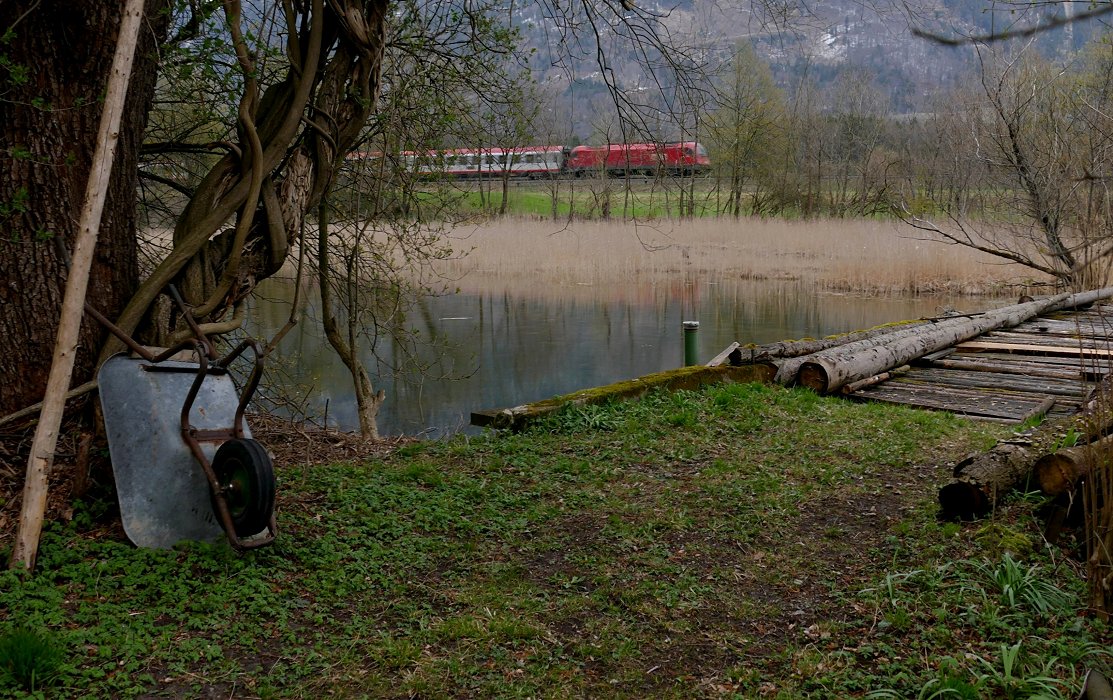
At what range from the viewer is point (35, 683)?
2.73m

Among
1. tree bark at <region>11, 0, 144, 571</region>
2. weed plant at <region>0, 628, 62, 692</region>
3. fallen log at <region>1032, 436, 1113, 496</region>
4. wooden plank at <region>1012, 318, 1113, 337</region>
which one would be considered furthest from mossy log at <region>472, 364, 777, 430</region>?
wooden plank at <region>1012, 318, 1113, 337</region>

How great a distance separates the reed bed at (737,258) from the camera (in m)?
19.9

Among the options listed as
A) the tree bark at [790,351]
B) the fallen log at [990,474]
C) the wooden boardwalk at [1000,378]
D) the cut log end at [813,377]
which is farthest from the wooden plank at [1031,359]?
the fallen log at [990,474]

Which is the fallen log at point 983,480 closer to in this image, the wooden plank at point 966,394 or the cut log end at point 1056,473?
the cut log end at point 1056,473

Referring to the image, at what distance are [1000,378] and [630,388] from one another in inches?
168

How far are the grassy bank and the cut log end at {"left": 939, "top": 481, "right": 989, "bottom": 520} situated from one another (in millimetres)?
120

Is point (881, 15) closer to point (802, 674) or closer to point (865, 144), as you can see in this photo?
point (802, 674)

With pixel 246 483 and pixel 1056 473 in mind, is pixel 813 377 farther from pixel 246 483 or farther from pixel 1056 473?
pixel 246 483

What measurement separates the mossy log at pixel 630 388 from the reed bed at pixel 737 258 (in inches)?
441

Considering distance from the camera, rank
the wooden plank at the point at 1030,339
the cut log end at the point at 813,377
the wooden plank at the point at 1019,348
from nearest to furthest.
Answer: the cut log end at the point at 813,377
the wooden plank at the point at 1019,348
the wooden plank at the point at 1030,339

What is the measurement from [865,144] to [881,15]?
3399 cm

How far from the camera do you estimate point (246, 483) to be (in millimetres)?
3572

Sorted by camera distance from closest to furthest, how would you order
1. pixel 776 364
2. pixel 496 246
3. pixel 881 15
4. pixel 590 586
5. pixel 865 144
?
pixel 590 586 → pixel 881 15 → pixel 776 364 → pixel 496 246 → pixel 865 144

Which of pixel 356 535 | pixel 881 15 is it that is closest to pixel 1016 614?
pixel 356 535
